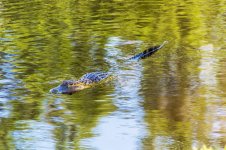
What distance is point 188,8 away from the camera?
57.6 feet

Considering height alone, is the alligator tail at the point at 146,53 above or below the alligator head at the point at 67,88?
below

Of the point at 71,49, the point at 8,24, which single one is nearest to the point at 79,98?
the point at 71,49

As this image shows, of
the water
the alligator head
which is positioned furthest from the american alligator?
the water

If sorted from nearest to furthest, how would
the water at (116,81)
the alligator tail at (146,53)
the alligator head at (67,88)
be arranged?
the water at (116,81), the alligator head at (67,88), the alligator tail at (146,53)

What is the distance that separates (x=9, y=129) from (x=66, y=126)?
0.66 metres

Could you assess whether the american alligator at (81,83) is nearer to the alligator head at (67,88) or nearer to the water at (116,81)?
the alligator head at (67,88)

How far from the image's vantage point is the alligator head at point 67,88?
347 inches

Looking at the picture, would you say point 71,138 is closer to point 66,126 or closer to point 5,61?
point 66,126

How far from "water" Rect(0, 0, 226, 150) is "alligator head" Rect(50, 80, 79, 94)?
0.12 metres

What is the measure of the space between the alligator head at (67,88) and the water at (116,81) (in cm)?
12

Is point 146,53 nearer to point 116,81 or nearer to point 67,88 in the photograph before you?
point 116,81

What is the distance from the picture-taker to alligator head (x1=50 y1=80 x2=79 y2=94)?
8.80 meters

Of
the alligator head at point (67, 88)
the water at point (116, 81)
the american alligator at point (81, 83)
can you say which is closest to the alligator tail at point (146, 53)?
the water at point (116, 81)

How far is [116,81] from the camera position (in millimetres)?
9367
